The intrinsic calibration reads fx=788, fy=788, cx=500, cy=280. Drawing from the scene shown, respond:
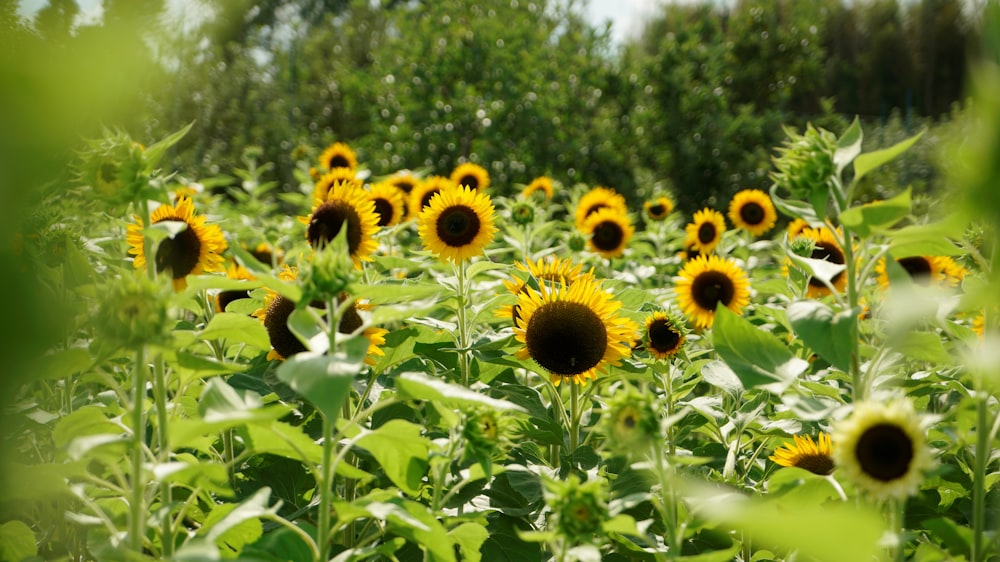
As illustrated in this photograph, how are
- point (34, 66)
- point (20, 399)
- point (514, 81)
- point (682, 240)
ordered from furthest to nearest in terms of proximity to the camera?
point (514, 81) < point (682, 240) < point (20, 399) < point (34, 66)

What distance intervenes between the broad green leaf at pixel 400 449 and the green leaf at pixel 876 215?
575mm

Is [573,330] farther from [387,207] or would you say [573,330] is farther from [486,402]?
[387,207]

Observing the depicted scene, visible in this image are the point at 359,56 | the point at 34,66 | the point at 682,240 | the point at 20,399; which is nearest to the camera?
the point at 34,66

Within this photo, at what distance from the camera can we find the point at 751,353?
3.36ft

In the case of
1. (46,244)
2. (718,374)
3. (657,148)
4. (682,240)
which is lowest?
(46,244)

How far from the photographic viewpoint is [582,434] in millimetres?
1720

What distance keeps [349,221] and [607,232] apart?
59.9 inches

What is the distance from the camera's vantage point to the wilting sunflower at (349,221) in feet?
5.84

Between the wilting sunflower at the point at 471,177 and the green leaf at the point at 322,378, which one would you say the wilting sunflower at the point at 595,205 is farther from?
the green leaf at the point at 322,378

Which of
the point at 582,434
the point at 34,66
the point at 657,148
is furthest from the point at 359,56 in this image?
the point at 34,66

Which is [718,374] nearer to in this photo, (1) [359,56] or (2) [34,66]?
(2) [34,66]

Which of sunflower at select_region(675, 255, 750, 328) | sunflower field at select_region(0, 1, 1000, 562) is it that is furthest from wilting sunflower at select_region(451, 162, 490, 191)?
sunflower field at select_region(0, 1, 1000, 562)

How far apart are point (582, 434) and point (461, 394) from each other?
0.87 metres

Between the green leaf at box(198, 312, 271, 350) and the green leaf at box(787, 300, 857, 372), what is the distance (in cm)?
67
